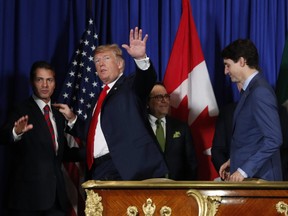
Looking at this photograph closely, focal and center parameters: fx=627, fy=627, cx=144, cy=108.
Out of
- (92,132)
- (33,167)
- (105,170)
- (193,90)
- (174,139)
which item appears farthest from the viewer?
(193,90)

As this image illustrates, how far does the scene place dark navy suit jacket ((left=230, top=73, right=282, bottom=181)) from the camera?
3.59 meters

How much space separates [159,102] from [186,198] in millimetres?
1933

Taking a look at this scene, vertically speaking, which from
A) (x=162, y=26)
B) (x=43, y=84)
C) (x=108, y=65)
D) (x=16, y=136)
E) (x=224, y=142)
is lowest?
(x=224, y=142)

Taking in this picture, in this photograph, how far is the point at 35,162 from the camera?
4.49m

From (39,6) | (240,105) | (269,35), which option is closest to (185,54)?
(269,35)

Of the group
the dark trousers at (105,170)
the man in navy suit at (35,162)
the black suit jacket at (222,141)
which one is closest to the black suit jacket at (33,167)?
the man in navy suit at (35,162)

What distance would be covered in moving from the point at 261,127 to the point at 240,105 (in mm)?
255

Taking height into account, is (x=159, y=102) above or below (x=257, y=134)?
above

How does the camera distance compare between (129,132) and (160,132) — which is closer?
(129,132)

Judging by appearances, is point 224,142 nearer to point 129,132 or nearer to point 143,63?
point 129,132

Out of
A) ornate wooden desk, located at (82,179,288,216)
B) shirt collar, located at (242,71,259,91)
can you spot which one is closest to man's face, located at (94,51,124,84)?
shirt collar, located at (242,71,259,91)

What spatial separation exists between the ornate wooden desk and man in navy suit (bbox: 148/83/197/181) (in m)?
1.76

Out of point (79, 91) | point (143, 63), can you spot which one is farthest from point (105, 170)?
point (79, 91)

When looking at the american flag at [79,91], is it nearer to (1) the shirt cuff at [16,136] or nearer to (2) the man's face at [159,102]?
(2) the man's face at [159,102]
